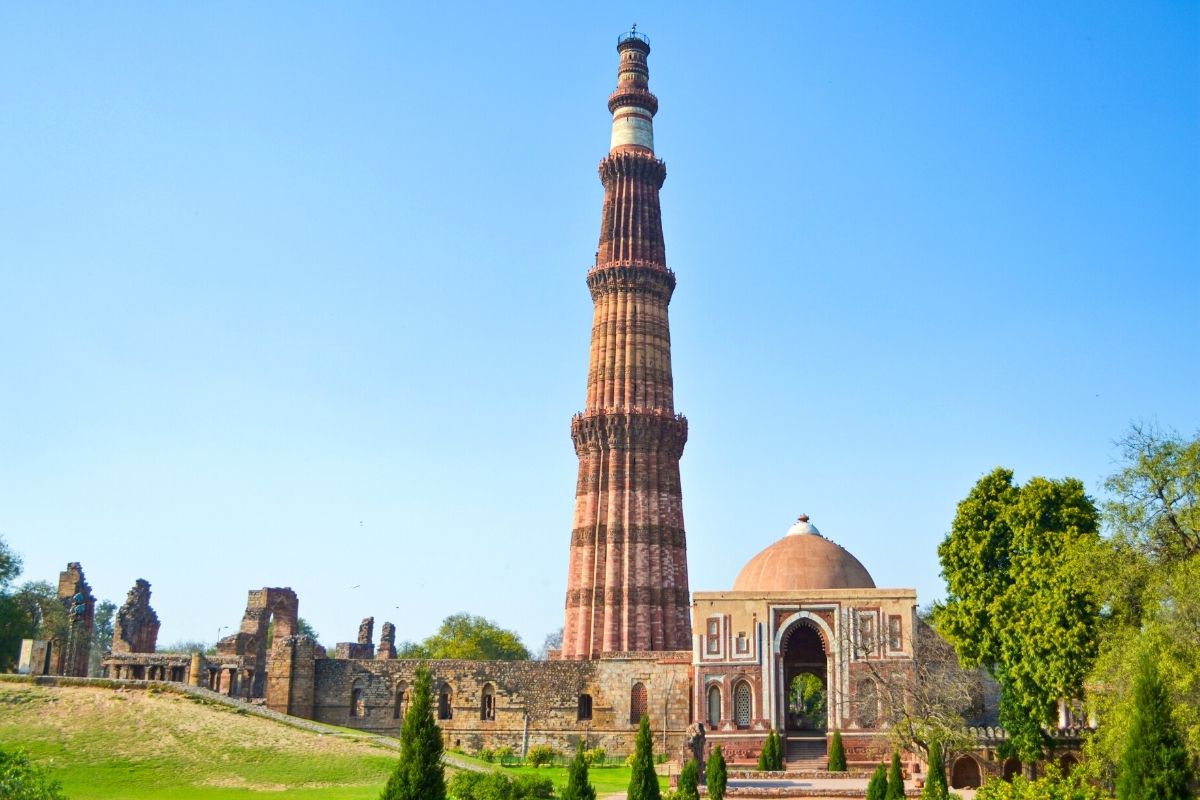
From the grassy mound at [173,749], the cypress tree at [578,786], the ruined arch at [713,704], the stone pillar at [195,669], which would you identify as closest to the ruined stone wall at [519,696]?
the ruined arch at [713,704]

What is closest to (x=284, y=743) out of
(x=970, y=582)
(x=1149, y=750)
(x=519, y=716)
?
(x=519, y=716)

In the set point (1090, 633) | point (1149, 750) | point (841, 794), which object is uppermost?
point (1090, 633)

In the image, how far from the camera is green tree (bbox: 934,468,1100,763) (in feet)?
76.3

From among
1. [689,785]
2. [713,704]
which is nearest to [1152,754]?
[689,785]

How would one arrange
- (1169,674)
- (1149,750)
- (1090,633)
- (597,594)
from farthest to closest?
(597,594) < (1090,633) < (1169,674) < (1149,750)

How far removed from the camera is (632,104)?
143ft

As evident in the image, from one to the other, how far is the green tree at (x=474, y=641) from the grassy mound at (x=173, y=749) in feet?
86.6

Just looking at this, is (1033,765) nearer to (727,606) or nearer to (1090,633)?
(1090,633)

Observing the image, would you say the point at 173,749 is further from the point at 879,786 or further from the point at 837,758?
the point at 837,758

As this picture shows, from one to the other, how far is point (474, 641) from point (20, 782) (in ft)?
141

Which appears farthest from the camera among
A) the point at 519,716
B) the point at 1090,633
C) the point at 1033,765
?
the point at 519,716

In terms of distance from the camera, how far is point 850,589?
106 feet

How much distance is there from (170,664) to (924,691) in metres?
22.8

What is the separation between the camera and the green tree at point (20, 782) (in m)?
11.8
